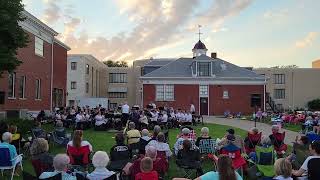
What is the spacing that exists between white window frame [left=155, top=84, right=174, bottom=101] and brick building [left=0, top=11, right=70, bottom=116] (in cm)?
1129

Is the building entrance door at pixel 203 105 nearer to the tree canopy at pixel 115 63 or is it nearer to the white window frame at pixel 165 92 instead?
the white window frame at pixel 165 92

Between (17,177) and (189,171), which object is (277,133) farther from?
(17,177)

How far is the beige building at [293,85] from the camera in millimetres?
66750

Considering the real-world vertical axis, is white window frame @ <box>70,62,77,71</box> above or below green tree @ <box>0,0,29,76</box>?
above

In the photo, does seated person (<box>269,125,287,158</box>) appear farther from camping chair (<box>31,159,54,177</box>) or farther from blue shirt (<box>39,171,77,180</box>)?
blue shirt (<box>39,171,77,180</box>)

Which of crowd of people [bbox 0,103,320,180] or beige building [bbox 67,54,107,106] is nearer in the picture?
crowd of people [bbox 0,103,320,180]

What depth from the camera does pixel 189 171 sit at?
12750mm

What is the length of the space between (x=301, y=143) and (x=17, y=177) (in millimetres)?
7091

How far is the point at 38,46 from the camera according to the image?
3700 centimetres

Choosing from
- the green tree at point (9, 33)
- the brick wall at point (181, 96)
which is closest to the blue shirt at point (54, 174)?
the green tree at point (9, 33)

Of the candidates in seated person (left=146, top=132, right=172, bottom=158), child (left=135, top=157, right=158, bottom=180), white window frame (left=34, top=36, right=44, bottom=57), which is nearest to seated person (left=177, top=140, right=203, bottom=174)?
seated person (left=146, top=132, right=172, bottom=158)

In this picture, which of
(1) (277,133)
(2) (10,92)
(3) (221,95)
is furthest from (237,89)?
(1) (277,133)

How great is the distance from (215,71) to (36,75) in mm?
23036

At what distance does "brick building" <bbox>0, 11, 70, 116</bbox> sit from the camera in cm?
3166
